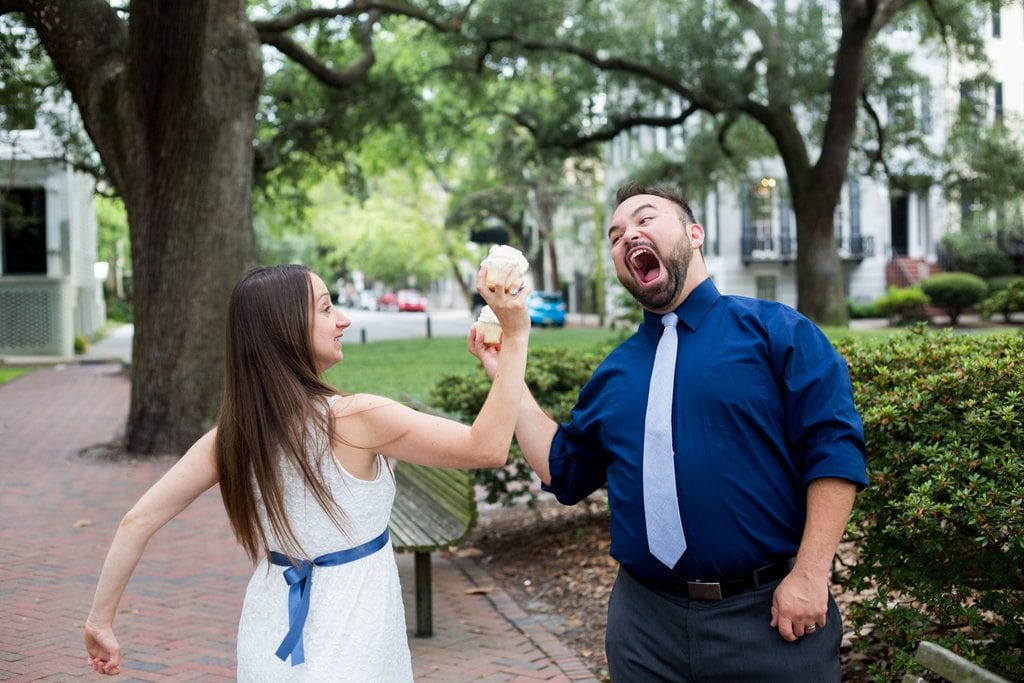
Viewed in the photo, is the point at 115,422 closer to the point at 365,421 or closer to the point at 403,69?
the point at 403,69

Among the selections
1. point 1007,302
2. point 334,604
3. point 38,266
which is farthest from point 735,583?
point 38,266

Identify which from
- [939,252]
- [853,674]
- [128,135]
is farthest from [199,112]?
[939,252]

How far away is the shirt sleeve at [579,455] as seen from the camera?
3.11 m

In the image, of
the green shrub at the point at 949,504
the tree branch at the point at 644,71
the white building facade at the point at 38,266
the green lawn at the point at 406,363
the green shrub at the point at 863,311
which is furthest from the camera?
the green shrub at the point at 863,311

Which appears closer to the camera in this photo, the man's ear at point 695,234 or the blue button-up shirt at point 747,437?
the blue button-up shirt at point 747,437

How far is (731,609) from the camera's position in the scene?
9.13 ft

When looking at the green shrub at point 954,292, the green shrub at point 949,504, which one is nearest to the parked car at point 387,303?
the green shrub at point 954,292

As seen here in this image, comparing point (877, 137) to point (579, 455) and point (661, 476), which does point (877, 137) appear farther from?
point (661, 476)

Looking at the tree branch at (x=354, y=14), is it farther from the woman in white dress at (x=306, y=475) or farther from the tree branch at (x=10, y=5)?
the woman in white dress at (x=306, y=475)

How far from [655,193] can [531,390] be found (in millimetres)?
4720

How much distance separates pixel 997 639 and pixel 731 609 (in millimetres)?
1761

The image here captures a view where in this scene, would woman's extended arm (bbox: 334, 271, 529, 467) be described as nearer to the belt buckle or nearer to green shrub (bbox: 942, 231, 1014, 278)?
the belt buckle

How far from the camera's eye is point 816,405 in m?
2.72

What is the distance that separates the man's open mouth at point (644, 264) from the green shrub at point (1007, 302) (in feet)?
92.8
